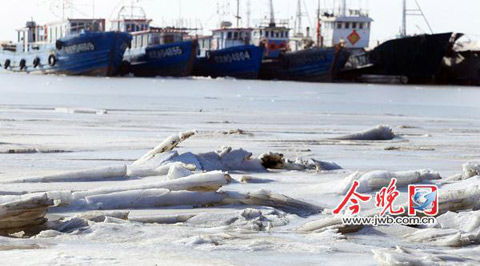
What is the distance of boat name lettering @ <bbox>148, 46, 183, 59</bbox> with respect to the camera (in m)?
43.7

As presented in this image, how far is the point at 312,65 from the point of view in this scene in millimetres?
44969

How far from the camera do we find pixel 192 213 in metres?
3.91

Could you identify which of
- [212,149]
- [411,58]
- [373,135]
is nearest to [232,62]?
[411,58]

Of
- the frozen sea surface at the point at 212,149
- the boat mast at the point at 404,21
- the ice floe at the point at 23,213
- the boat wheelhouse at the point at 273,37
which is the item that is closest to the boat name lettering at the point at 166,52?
the boat wheelhouse at the point at 273,37

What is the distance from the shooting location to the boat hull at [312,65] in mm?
44750

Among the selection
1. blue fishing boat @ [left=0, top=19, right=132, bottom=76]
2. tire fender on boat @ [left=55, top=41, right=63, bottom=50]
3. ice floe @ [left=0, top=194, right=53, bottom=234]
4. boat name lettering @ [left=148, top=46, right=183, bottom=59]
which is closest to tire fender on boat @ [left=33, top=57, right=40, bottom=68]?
blue fishing boat @ [left=0, top=19, right=132, bottom=76]

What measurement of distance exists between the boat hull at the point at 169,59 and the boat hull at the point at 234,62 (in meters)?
1.18

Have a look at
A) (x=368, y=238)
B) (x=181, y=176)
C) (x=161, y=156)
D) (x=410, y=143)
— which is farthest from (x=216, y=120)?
(x=368, y=238)

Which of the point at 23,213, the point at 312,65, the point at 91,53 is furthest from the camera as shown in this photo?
the point at 312,65

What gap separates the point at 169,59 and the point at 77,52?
4.29 meters

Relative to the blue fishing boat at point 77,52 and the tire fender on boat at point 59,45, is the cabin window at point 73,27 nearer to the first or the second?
the blue fishing boat at point 77,52

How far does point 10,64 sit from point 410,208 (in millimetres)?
43855

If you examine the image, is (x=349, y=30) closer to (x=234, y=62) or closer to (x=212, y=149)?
(x=234, y=62)

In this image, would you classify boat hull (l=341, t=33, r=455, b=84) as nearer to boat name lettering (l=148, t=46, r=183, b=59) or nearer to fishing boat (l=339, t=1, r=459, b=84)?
fishing boat (l=339, t=1, r=459, b=84)
